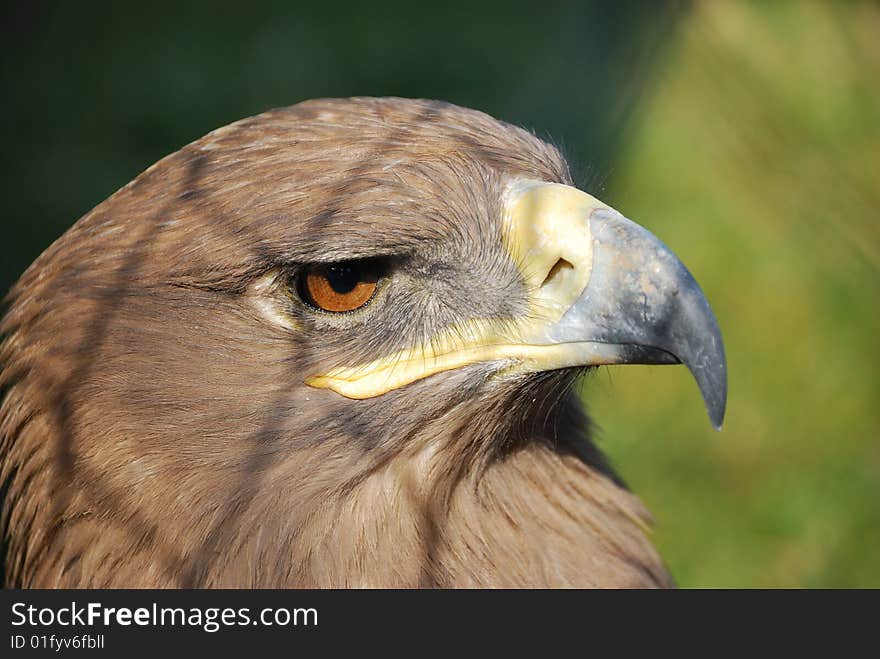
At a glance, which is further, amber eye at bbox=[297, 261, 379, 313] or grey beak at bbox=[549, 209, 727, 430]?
amber eye at bbox=[297, 261, 379, 313]

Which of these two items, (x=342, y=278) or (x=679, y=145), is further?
(x=679, y=145)

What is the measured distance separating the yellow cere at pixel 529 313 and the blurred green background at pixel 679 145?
2.22 m

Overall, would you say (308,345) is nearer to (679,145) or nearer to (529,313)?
(529,313)

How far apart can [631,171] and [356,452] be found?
4297 mm

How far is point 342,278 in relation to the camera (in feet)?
8.39

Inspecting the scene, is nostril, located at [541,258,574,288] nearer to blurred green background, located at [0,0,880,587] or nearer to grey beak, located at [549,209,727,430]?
grey beak, located at [549,209,727,430]

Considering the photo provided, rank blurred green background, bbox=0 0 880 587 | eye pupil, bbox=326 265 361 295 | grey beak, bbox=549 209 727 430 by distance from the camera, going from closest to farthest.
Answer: grey beak, bbox=549 209 727 430 → eye pupil, bbox=326 265 361 295 → blurred green background, bbox=0 0 880 587

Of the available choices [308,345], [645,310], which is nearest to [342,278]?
[308,345]

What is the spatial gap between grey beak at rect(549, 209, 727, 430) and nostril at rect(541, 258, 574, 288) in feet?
0.23

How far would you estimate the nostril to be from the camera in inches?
99.2

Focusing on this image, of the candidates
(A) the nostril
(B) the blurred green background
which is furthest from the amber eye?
(B) the blurred green background

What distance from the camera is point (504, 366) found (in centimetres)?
257

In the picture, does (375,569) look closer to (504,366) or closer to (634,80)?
(504,366)

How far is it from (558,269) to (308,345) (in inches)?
23.5
